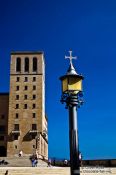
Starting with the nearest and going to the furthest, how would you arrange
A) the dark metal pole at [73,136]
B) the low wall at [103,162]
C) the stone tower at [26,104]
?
the dark metal pole at [73,136]
the low wall at [103,162]
the stone tower at [26,104]

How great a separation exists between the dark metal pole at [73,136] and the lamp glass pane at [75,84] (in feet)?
0.58

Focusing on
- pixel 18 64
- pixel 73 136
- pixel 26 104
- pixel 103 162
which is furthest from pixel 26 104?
pixel 73 136

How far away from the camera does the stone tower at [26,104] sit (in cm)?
7750

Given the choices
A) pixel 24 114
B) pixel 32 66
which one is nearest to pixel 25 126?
pixel 24 114

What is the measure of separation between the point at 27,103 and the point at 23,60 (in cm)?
996

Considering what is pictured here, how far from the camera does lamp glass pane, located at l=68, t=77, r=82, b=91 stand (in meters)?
8.23

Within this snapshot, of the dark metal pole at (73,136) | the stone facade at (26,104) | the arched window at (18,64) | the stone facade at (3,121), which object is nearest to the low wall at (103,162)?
the stone facade at (26,104)

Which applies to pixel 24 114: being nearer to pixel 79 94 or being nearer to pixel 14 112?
pixel 14 112

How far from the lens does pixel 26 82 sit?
268 ft

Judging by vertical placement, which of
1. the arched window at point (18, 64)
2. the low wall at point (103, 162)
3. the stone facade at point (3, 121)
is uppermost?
the arched window at point (18, 64)

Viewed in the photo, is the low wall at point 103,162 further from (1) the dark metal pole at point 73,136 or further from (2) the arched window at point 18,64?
(2) the arched window at point 18,64

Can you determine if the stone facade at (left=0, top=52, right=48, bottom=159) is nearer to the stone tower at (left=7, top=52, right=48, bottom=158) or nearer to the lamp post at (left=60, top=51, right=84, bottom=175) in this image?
the stone tower at (left=7, top=52, right=48, bottom=158)

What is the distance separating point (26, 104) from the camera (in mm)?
80438

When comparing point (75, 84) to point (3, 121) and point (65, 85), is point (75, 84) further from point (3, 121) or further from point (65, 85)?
point (3, 121)
